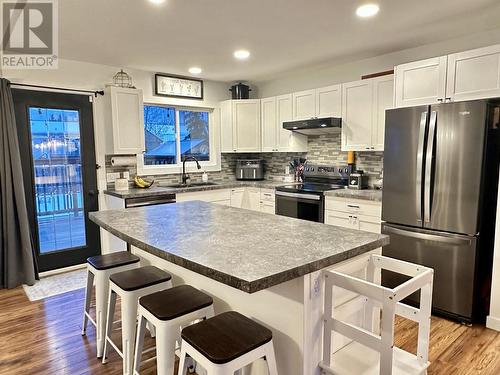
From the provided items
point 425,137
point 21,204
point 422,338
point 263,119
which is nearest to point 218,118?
point 263,119

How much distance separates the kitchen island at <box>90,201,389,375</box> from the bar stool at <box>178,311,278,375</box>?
136 mm

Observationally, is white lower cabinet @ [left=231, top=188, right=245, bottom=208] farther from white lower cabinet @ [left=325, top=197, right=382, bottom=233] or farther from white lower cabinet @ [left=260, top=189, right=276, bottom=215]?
white lower cabinet @ [left=325, top=197, right=382, bottom=233]

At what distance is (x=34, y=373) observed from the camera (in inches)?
83.9

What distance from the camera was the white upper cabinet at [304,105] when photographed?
4.31m

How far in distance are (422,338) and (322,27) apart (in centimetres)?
253

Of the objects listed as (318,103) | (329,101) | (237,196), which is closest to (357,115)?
(329,101)

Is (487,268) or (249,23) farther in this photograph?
(249,23)

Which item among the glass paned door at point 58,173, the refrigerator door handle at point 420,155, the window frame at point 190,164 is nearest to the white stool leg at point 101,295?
the glass paned door at point 58,173

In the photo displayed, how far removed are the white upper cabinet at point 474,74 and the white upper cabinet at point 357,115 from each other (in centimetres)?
98

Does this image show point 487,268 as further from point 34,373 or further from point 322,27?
point 34,373

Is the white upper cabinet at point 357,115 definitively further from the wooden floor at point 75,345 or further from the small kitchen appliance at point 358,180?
the wooden floor at point 75,345

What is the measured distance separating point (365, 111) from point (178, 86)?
259cm

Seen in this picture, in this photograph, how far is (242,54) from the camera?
3711mm

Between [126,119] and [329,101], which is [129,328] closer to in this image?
[126,119]
